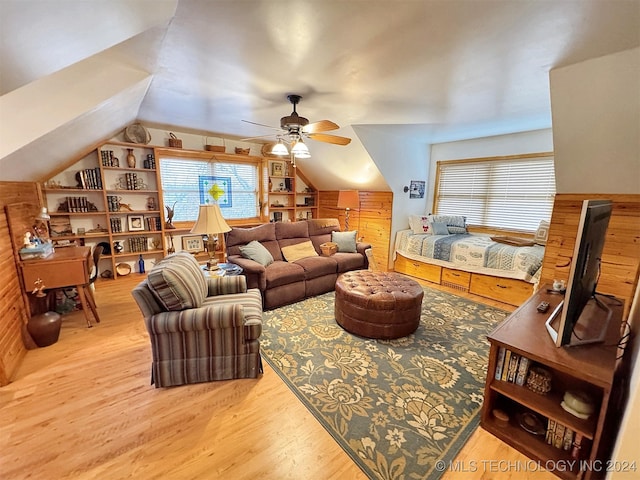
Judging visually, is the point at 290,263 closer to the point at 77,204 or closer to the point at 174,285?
the point at 174,285

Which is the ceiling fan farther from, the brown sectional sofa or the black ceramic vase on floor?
the black ceramic vase on floor

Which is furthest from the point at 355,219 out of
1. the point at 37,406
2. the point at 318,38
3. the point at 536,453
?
the point at 37,406

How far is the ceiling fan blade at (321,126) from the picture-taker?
2427mm

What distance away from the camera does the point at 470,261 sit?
3.75 metres

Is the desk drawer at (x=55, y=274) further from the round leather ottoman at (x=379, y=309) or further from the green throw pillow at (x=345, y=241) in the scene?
the green throw pillow at (x=345, y=241)

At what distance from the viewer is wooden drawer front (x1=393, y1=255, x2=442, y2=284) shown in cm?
419

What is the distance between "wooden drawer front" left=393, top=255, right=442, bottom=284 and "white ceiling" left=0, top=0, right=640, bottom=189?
7.33 ft

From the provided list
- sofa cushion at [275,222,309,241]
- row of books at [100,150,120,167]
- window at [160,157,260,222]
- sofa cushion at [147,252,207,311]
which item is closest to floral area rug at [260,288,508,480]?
sofa cushion at [147,252,207,311]

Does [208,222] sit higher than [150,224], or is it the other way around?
[208,222]

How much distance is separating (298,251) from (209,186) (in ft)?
7.66

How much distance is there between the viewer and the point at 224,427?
1607mm

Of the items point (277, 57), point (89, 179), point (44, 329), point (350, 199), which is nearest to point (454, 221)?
point (350, 199)

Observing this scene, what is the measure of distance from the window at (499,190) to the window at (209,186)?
3.70 meters

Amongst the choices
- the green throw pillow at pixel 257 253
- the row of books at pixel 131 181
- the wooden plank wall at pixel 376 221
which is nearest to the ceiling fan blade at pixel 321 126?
the green throw pillow at pixel 257 253
